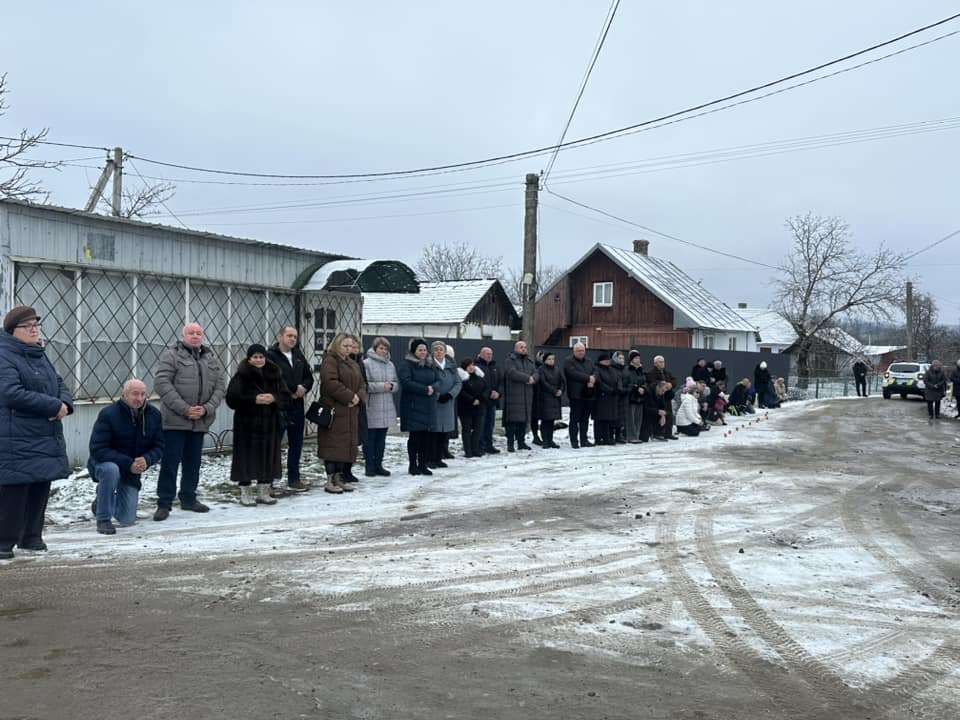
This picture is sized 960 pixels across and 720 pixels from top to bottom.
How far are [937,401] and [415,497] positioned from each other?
1842cm

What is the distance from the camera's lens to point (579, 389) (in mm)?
14039

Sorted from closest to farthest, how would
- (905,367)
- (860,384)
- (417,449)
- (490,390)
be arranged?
(417,449)
(490,390)
(905,367)
(860,384)

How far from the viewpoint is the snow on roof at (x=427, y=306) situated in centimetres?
3594

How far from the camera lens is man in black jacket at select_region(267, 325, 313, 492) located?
9.20 metres

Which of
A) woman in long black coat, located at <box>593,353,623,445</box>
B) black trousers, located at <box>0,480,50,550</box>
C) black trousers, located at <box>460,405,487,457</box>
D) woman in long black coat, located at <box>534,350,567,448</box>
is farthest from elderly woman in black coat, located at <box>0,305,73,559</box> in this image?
woman in long black coat, located at <box>593,353,623,445</box>

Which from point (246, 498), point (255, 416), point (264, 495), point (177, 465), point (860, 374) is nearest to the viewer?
point (177, 465)

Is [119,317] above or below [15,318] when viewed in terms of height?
Result: above

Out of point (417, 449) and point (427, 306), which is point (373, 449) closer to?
point (417, 449)

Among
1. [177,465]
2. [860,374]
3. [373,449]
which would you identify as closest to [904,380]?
[860,374]

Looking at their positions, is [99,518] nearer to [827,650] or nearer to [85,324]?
[85,324]

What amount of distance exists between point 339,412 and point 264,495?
4.18 feet

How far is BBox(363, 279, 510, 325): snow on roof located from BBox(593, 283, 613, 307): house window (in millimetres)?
5090

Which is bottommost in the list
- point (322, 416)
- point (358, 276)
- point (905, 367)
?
point (322, 416)

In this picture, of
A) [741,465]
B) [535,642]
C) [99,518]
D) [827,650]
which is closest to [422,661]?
[535,642]
